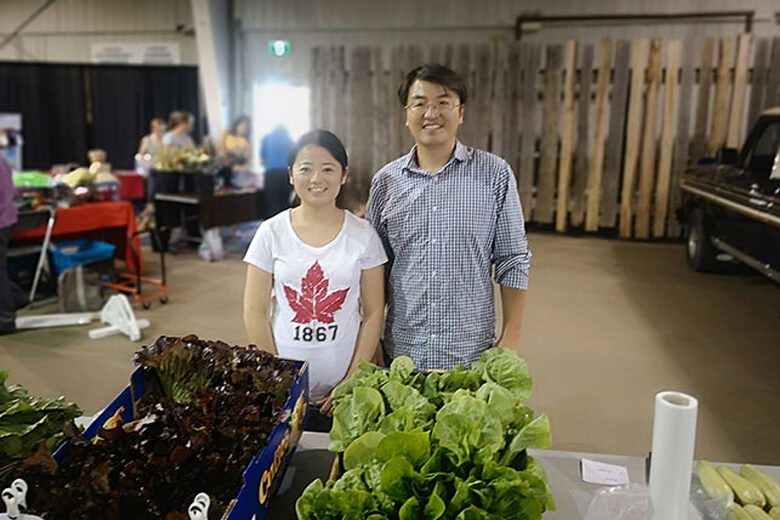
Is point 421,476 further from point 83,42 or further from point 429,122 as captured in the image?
point 83,42

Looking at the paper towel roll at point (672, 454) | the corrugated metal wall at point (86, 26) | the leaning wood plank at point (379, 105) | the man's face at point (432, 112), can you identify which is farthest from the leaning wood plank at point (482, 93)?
the paper towel roll at point (672, 454)

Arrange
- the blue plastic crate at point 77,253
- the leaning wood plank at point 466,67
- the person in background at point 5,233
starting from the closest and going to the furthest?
the person in background at point 5,233
the blue plastic crate at point 77,253
the leaning wood plank at point 466,67

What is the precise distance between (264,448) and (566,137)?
8.21 meters

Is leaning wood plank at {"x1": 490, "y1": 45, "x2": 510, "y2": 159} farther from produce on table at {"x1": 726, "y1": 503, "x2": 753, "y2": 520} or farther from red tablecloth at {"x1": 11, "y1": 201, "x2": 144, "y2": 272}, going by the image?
produce on table at {"x1": 726, "y1": 503, "x2": 753, "y2": 520}

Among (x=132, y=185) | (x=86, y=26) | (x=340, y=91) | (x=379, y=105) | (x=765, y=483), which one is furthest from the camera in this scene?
(x=86, y=26)

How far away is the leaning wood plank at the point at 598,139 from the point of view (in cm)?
836

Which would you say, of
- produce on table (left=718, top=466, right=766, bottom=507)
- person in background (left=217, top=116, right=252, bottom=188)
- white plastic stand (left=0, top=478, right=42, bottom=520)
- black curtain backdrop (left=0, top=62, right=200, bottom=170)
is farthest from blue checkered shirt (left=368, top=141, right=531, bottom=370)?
black curtain backdrop (left=0, top=62, right=200, bottom=170)

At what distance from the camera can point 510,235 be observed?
1.94 meters

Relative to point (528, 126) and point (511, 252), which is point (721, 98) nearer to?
point (528, 126)

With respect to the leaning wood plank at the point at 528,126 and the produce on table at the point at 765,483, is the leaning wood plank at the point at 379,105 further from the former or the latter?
the produce on table at the point at 765,483

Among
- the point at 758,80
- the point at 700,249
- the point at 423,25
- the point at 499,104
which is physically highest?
the point at 423,25

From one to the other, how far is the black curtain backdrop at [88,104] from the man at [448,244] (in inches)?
450

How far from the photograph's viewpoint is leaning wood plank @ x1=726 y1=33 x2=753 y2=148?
7914 mm

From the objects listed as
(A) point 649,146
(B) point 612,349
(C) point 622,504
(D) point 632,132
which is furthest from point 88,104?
(C) point 622,504
